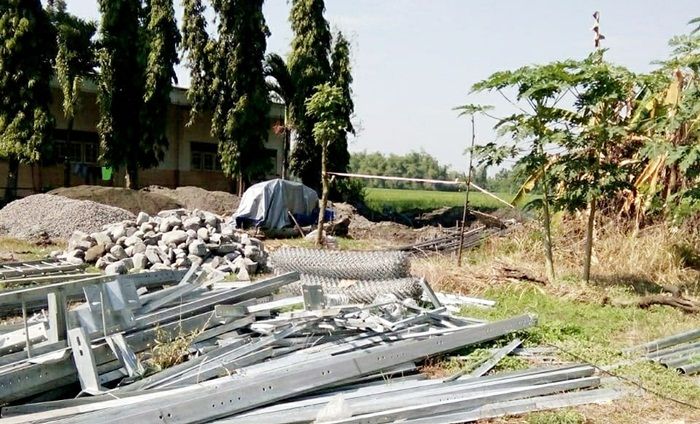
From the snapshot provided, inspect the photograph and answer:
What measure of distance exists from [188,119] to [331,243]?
45.1 ft

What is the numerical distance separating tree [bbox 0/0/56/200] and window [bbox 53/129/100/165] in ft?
7.48

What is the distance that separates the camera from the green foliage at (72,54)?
2003 cm

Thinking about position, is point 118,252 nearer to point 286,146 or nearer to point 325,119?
point 325,119

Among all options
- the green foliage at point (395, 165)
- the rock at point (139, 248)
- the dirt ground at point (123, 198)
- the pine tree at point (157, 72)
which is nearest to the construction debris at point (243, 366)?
the rock at point (139, 248)

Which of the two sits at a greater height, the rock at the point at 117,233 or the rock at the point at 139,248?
the rock at the point at 117,233

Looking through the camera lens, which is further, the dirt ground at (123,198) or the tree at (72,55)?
the tree at (72,55)

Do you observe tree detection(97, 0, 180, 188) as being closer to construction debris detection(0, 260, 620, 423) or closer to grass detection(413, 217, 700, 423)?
grass detection(413, 217, 700, 423)

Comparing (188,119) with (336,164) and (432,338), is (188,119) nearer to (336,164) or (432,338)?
(336,164)

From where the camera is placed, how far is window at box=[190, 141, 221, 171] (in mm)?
26859

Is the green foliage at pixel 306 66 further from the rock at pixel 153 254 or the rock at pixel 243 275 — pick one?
the rock at pixel 243 275

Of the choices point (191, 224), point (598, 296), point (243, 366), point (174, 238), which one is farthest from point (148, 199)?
point (243, 366)

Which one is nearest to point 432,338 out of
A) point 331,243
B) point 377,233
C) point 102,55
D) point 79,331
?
point 79,331

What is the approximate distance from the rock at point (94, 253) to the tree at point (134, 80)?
1147 centimetres

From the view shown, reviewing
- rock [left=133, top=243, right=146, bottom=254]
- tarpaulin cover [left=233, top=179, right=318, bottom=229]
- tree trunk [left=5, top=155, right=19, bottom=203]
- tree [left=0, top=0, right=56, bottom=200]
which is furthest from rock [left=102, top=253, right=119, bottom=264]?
tree trunk [left=5, top=155, right=19, bottom=203]
